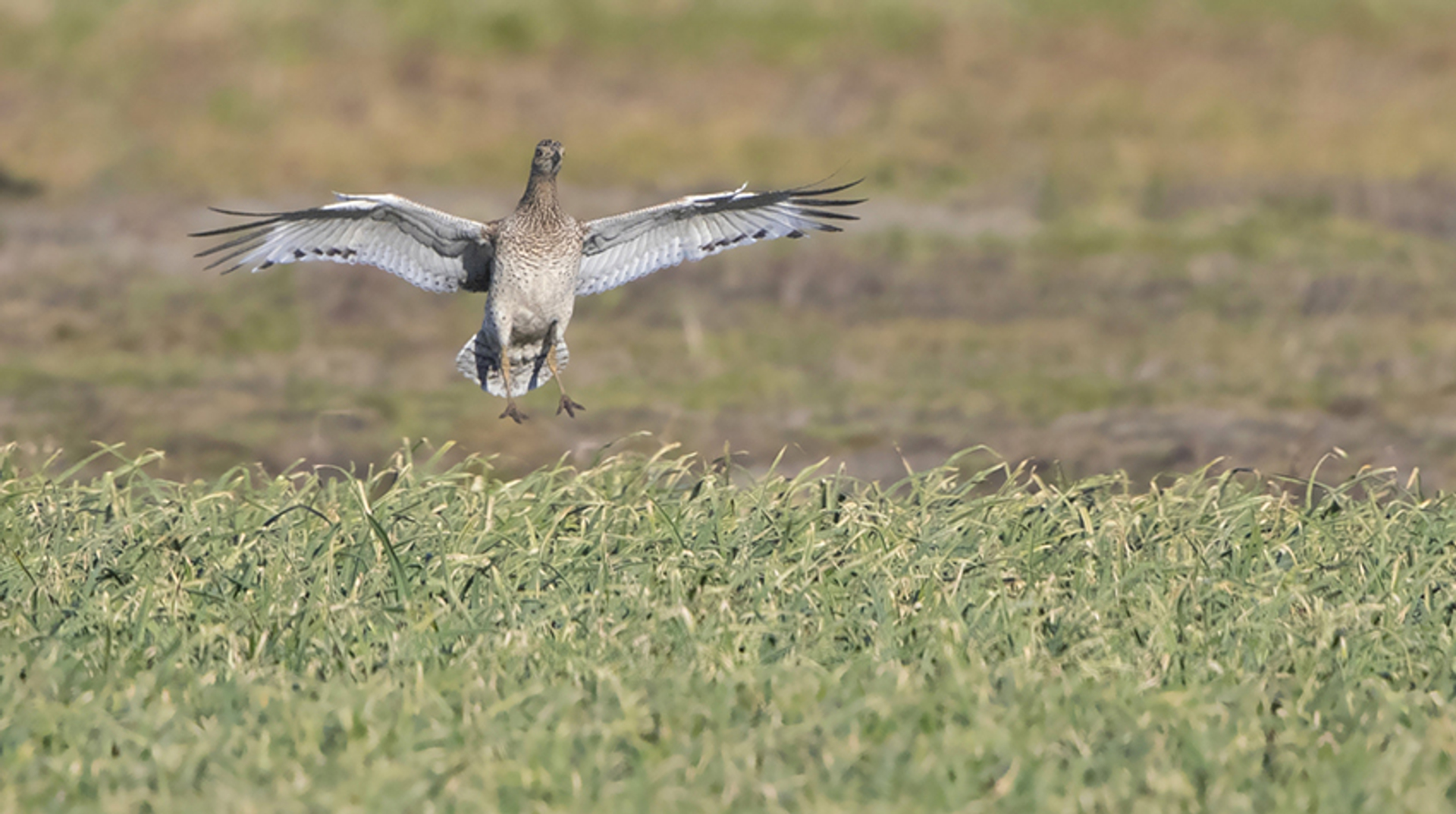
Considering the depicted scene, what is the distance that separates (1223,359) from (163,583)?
13877mm

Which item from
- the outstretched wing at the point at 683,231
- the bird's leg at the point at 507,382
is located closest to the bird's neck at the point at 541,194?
the outstretched wing at the point at 683,231

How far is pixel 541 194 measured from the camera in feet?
30.2

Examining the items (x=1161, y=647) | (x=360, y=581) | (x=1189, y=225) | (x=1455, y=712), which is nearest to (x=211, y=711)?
(x=360, y=581)

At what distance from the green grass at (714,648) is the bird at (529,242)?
2.63ft

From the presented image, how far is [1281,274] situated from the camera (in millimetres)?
23109

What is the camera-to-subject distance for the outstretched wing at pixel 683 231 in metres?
9.03

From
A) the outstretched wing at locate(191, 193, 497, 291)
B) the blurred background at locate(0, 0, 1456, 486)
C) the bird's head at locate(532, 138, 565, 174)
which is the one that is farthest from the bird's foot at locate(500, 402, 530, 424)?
the blurred background at locate(0, 0, 1456, 486)

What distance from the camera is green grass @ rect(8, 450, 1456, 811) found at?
5789 mm

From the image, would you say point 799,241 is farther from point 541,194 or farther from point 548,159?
point 541,194

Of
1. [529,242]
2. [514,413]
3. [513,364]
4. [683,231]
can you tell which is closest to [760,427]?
[513,364]

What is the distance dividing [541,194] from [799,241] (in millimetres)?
16027

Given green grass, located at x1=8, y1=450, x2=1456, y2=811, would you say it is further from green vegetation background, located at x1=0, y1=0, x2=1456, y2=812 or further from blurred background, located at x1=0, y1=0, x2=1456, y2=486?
blurred background, located at x1=0, y1=0, x2=1456, y2=486

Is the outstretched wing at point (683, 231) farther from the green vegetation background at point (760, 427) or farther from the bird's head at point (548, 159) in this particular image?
the green vegetation background at point (760, 427)

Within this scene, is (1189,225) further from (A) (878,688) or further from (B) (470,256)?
(A) (878,688)
